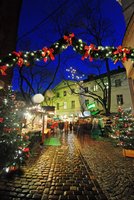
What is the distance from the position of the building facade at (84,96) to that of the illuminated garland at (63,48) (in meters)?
14.0

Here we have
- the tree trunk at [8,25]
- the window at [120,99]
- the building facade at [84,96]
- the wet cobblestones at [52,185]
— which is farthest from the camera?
the window at [120,99]

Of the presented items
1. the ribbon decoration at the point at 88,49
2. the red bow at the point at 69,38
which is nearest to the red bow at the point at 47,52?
the red bow at the point at 69,38

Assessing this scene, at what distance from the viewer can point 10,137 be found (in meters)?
4.08

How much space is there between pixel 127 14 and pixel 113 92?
69.2ft

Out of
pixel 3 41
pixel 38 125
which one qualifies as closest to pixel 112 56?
pixel 3 41

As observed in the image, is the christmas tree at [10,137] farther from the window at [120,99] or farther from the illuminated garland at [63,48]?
the window at [120,99]

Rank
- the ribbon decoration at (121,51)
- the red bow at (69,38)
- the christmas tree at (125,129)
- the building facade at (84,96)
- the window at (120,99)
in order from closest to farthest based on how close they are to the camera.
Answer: the red bow at (69,38), the ribbon decoration at (121,51), the christmas tree at (125,129), the building facade at (84,96), the window at (120,99)

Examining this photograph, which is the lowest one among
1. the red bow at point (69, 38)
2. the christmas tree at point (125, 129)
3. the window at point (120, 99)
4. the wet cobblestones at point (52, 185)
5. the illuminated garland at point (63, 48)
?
the wet cobblestones at point (52, 185)

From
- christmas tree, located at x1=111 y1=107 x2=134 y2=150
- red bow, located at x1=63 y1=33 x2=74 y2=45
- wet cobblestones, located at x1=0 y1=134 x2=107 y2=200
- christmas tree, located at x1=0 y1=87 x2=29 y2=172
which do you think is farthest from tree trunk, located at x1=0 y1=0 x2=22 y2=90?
christmas tree, located at x1=111 y1=107 x2=134 y2=150

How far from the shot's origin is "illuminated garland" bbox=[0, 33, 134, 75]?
4.70 metres

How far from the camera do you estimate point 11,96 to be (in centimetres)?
456

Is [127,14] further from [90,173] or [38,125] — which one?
[38,125]

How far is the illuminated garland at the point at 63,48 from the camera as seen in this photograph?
4695 mm

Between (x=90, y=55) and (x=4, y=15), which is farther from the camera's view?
(x=4, y=15)
